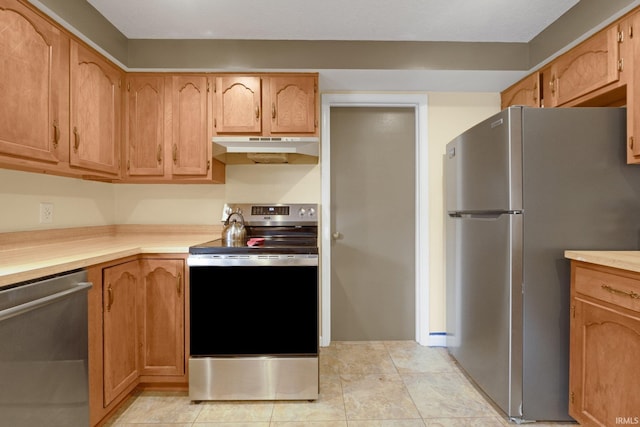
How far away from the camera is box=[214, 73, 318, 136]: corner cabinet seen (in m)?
2.30

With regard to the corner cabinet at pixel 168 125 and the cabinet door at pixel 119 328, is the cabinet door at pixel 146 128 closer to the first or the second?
the corner cabinet at pixel 168 125

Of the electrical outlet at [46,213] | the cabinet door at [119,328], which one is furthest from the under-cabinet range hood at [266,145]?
the electrical outlet at [46,213]

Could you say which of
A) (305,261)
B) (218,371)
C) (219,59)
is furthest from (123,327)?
(219,59)

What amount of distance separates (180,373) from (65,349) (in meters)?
0.76

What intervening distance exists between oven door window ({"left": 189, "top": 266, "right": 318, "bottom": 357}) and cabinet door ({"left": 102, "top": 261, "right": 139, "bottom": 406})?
335mm

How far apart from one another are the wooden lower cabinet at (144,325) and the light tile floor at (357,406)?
0.50 ft

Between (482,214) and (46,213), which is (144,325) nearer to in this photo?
(46,213)

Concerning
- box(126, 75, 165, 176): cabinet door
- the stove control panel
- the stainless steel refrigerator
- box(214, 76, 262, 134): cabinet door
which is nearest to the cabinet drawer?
the stainless steel refrigerator

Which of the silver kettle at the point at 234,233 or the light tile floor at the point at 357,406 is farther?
the silver kettle at the point at 234,233

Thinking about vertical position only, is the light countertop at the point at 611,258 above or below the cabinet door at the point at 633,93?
below

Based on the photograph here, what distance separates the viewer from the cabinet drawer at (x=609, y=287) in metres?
1.30

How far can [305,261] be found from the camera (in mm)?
1865

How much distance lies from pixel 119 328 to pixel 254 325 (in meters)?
0.72

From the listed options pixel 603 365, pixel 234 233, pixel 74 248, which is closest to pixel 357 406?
pixel 603 365
